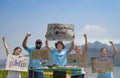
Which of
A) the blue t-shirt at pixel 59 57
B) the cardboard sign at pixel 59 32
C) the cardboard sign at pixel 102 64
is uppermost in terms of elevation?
the cardboard sign at pixel 59 32

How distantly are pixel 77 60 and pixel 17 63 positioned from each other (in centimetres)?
169

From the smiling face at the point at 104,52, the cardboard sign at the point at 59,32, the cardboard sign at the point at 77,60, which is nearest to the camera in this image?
the smiling face at the point at 104,52

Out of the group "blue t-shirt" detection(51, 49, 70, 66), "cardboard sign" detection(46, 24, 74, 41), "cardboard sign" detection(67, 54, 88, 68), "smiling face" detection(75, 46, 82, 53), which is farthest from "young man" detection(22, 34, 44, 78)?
"smiling face" detection(75, 46, 82, 53)

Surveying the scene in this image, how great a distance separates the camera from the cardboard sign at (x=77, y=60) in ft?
34.7

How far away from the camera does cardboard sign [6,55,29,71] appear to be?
1050cm

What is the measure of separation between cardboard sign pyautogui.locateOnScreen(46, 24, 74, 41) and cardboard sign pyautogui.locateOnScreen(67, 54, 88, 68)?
20.1 inches

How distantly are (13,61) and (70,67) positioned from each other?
5.31ft

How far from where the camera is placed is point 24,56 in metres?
10.6

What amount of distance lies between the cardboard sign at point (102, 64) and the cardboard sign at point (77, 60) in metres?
0.25

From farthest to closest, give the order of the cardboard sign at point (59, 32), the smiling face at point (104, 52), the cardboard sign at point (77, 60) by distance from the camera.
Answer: the cardboard sign at point (77, 60), the cardboard sign at point (59, 32), the smiling face at point (104, 52)

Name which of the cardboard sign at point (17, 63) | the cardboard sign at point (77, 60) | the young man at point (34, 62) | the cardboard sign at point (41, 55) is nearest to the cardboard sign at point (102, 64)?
the cardboard sign at point (77, 60)

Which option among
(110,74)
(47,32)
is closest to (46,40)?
(47,32)

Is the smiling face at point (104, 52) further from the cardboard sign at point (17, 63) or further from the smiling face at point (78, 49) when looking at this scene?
the cardboard sign at point (17, 63)

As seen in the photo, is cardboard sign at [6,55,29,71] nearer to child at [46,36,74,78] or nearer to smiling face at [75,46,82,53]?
child at [46,36,74,78]
